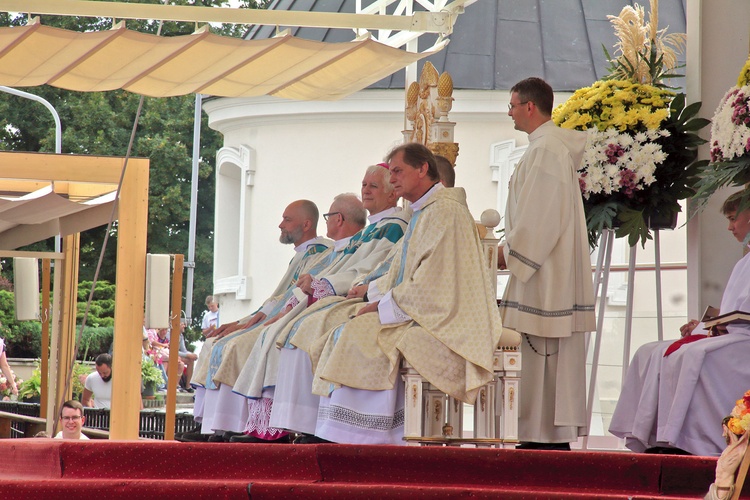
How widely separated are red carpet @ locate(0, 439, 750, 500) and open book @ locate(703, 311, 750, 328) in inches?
47.3

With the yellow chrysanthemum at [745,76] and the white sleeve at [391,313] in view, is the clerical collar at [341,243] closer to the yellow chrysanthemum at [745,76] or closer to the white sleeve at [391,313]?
the white sleeve at [391,313]

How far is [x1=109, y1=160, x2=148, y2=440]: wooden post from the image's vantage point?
1175cm

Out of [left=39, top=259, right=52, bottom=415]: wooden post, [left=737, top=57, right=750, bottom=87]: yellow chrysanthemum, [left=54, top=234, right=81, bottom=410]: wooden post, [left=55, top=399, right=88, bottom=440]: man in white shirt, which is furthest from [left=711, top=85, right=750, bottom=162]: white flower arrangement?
[left=39, top=259, right=52, bottom=415]: wooden post

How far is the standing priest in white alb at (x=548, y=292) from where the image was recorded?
23.9ft

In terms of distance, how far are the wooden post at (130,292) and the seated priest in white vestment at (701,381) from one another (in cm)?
594

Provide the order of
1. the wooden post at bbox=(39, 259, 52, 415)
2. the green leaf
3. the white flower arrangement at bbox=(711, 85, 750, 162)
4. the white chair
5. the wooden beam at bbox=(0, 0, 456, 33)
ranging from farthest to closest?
the wooden post at bbox=(39, 259, 52, 415) < the wooden beam at bbox=(0, 0, 456, 33) < the green leaf < the white flower arrangement at bbox=(711, 85, 750, 162) < the white chair

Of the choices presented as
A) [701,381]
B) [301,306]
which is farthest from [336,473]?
[301,306]

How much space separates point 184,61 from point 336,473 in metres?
4.48

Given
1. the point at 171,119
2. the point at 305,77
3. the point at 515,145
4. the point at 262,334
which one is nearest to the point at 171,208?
the point at 171,119

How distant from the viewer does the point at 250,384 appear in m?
7.81

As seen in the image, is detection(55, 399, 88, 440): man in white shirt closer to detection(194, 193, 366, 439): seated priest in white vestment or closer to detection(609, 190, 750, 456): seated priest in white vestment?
detection(194, 193, 366, 439): seated priest in white vestment

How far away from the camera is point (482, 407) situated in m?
6.67

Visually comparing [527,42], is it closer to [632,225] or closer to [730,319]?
[632,225]

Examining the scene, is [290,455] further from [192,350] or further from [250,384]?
[192,350]
